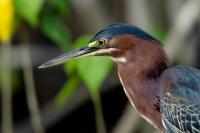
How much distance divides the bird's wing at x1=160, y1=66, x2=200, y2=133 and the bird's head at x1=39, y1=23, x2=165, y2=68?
0.14 meters

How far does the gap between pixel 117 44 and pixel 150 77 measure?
0.59ft

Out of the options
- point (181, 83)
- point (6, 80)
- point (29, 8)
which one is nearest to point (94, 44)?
point (181, 83)

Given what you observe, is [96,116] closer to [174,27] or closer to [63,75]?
[63,75]

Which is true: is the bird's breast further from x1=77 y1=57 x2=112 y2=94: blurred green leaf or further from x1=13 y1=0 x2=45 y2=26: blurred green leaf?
x1=13 y1=0 x2=45 y2=26: blurred green leaf

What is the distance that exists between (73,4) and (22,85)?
0.67m

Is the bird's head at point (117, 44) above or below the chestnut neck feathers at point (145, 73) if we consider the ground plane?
above

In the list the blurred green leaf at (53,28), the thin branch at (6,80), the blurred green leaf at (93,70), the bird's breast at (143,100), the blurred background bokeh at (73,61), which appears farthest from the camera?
the thin branch at (6,80)

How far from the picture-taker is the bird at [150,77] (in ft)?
8.27

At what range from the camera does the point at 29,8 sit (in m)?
2.98

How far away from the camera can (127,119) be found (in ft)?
12.3

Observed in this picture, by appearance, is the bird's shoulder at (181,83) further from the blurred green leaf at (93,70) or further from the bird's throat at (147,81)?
the blurred green leaf at (93,70)

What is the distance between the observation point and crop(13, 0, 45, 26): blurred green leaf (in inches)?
116

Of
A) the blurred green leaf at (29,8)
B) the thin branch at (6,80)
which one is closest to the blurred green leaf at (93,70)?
the blurred green leaf at (29,8)

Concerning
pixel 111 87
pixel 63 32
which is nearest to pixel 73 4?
pixel 111 87
